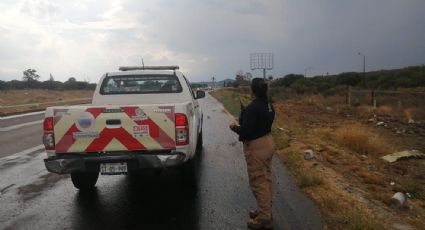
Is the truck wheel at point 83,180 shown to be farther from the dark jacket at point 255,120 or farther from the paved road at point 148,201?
the dark jacket at point 255,120

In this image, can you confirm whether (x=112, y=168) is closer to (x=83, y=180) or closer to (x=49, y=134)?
(x=49, y=134)

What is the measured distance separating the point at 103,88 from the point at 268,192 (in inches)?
174

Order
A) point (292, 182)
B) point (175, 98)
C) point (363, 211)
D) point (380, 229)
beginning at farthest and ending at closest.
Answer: point (175, 98), point (292, 182), point (363, 211), point (380, 229)

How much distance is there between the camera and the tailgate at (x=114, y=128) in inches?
236

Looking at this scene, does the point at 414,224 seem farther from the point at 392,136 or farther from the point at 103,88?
the point at 392,136

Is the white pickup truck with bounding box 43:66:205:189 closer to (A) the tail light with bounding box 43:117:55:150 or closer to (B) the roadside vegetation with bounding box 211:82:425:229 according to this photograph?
(A) the tail light with bounding box 43:117:55:150

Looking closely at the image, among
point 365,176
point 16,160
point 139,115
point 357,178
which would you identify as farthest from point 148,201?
point 16,160

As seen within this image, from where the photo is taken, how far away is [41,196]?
7051 mm

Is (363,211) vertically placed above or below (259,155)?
below

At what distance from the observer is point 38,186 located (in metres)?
7.77

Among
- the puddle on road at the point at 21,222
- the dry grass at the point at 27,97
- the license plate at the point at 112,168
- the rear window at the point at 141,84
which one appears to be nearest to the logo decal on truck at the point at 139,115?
the license plate at the point at 112,168

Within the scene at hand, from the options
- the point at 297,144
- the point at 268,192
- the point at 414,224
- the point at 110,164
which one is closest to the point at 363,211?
the point at 414,224

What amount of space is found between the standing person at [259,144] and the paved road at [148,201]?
29 centimetres

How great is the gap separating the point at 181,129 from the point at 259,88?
1.29m
